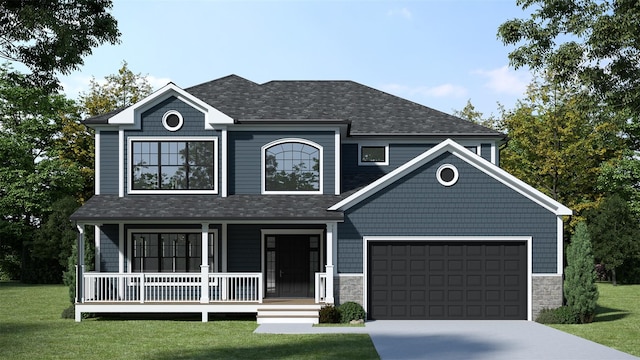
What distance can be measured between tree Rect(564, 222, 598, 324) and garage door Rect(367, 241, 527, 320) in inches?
51.2

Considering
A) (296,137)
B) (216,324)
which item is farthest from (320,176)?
(216,324)

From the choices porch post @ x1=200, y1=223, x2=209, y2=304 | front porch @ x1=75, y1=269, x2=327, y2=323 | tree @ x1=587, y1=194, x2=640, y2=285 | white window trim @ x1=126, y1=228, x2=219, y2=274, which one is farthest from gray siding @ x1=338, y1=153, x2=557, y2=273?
A: tree @ x1=587, y1=194, x2=640, y2=285

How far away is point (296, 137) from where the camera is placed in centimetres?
2388

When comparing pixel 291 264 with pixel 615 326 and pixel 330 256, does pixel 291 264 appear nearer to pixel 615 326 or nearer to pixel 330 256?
pixel 330 256

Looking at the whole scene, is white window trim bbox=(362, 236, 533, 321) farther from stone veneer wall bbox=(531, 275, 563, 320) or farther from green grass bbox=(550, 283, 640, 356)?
green grass bbox=(550, 283, 640, 356)

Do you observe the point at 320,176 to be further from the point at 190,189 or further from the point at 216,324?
the point at 216,324

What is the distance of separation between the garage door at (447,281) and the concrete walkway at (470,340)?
589mm

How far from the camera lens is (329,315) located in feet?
67.9

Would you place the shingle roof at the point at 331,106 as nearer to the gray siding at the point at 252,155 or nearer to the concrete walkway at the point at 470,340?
the gray siding at the point at 252,155

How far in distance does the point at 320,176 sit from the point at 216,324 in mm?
6064

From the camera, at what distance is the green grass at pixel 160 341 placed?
15.0 m

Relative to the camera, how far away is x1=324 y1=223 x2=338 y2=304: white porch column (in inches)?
832

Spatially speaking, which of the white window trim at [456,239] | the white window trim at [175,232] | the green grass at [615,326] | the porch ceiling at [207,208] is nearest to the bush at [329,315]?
the white window trim at [456,239]

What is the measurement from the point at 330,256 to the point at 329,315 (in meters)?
1.73
